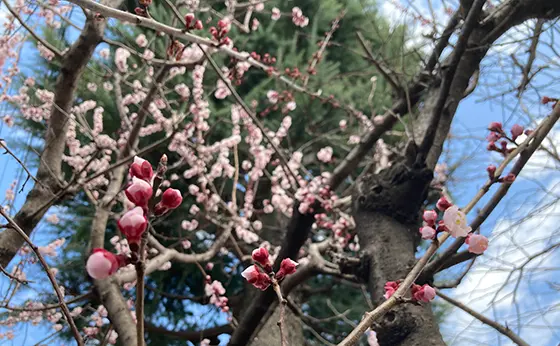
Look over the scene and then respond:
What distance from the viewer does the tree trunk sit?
1498 mm

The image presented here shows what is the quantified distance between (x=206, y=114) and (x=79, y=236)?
185cm

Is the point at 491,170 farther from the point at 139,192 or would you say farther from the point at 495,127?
the point at 139,192

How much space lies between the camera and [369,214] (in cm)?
200

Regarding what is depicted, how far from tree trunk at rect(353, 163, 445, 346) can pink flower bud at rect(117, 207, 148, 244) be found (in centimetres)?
117

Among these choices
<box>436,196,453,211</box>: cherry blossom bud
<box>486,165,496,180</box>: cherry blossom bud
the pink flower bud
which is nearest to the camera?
the pink flower bud

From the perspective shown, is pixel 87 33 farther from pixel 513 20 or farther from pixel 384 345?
pixel 513 20

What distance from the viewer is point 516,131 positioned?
56.2 inches

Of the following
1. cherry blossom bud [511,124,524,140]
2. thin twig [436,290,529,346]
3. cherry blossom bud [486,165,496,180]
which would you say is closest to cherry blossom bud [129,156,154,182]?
cherry blossom bud [486,165,496,180]

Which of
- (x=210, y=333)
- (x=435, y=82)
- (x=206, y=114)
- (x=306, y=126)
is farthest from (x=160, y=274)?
(x=435, y=82)

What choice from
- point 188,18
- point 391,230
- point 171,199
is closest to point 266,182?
point 391,230

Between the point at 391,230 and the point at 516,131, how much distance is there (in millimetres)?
639

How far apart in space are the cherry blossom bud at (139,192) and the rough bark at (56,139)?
1568mm

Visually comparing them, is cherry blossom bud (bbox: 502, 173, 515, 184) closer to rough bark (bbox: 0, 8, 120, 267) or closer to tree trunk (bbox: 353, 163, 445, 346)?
tree trunk (bbox: 353, 163, 445, 346)

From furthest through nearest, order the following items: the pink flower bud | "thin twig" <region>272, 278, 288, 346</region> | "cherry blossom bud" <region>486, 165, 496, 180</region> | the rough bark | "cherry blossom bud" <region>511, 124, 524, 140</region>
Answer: the rough bark < "cherry blossom bud" <region>511, 124, 524, 140</region> < "cherry blossom bud" <region>486, 165, 496, 180</region> < "thin twig" <region>272, 278, 288, 346</region> < the pink flower bud
